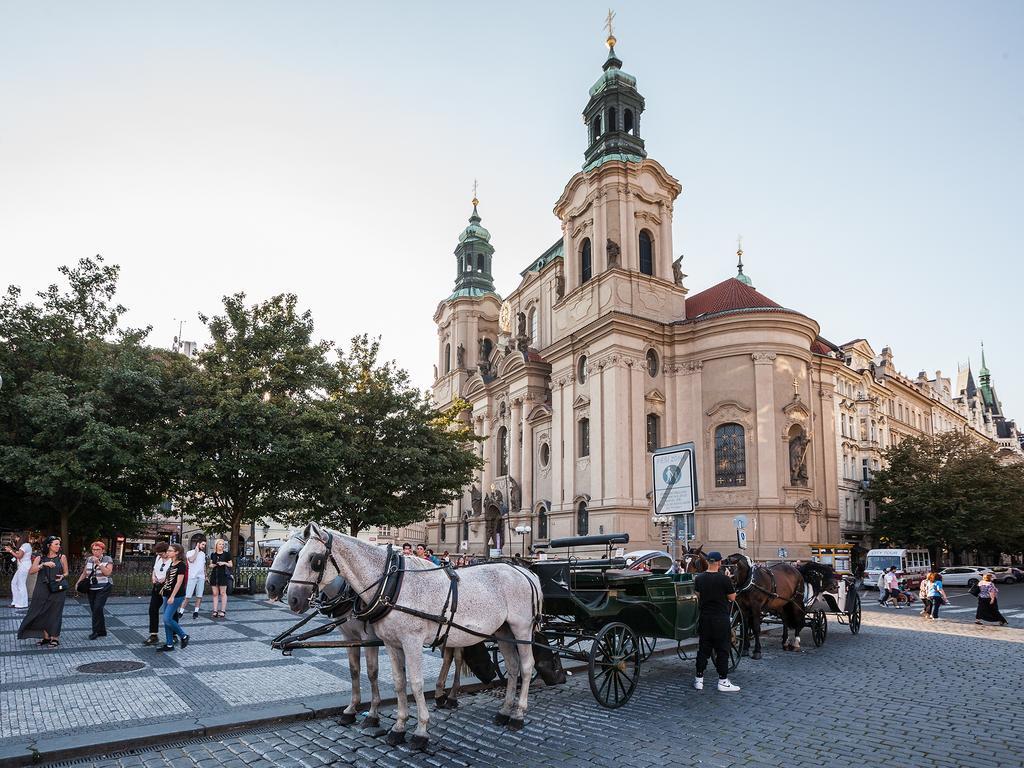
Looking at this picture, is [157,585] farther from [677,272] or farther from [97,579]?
[677,272]

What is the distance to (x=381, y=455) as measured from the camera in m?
28.3

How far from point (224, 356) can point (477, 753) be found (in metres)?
20.8

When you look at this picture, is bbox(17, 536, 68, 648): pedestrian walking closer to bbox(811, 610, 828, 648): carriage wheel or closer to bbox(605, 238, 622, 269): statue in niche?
bbox(811, 610, 828, 648): carriage wheel

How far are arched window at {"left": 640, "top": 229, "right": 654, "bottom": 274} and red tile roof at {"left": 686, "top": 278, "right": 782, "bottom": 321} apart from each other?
13.6 feet

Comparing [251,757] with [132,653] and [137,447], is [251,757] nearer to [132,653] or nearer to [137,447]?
[132,653]

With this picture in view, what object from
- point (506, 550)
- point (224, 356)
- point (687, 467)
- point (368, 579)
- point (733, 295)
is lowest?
point (506, 550)

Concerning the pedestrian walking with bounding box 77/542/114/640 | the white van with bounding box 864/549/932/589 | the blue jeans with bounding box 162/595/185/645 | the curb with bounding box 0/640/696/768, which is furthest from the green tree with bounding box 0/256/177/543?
the white van with bounding box 864/549/932/589

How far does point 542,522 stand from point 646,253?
18.6 m

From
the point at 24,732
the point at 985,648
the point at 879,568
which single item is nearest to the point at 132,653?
the point at 24,732

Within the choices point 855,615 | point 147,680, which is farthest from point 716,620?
point 855,615

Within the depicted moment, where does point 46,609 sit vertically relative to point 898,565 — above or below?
above

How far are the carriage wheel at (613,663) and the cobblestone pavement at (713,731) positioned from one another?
7.5 inches

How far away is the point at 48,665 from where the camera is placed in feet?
34.4

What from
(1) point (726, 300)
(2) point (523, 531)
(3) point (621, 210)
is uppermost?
(3) point (621, 210)
